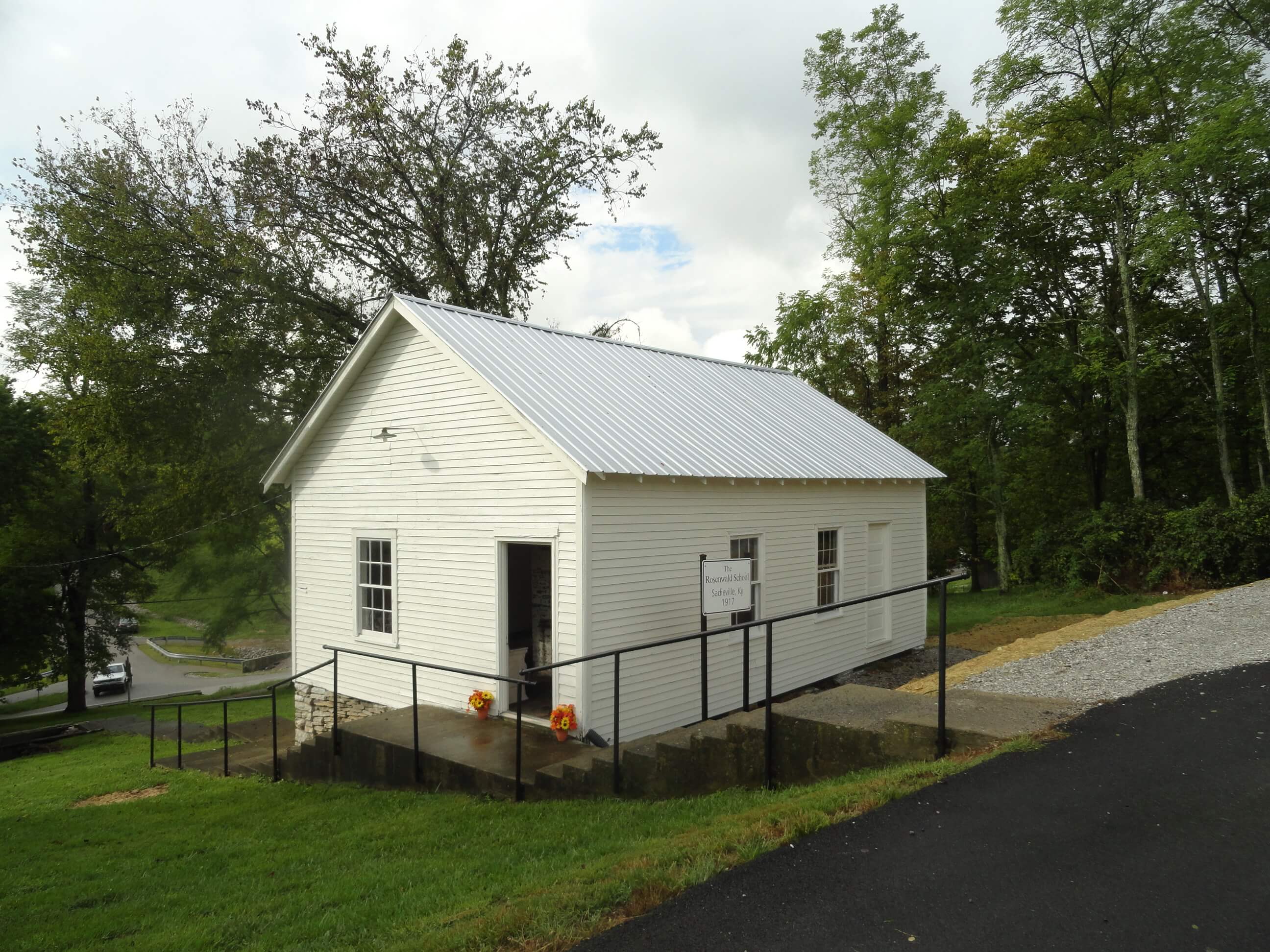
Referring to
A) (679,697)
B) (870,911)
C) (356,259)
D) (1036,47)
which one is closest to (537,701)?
(679,697)

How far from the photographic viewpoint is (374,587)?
11.8 metres

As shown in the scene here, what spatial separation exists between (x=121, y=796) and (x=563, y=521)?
7.74m

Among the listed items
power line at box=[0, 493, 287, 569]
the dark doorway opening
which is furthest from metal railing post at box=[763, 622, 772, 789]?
power line at box=[0, 493, 287, 569]

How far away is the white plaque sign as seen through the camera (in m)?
8.26

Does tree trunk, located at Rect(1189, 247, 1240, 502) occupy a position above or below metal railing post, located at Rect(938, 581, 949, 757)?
above

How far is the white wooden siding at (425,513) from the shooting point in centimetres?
952

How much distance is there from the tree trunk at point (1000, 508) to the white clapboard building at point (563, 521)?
10.2 metres

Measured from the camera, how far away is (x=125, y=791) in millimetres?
11461

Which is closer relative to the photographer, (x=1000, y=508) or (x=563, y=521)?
(x=563, y=521)

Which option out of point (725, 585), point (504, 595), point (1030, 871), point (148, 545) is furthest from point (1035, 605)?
point (148, 545)

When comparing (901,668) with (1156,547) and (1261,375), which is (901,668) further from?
(1261,375)

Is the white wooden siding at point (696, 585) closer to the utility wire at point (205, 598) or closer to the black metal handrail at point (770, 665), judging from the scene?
the black metal handrail at point (770, 665)

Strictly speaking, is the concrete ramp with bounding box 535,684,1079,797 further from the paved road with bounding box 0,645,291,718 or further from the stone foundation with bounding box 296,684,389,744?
the paved road with bounding box 0,645,291,718

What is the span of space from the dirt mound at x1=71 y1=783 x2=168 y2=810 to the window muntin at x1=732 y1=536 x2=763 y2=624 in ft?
27.1
